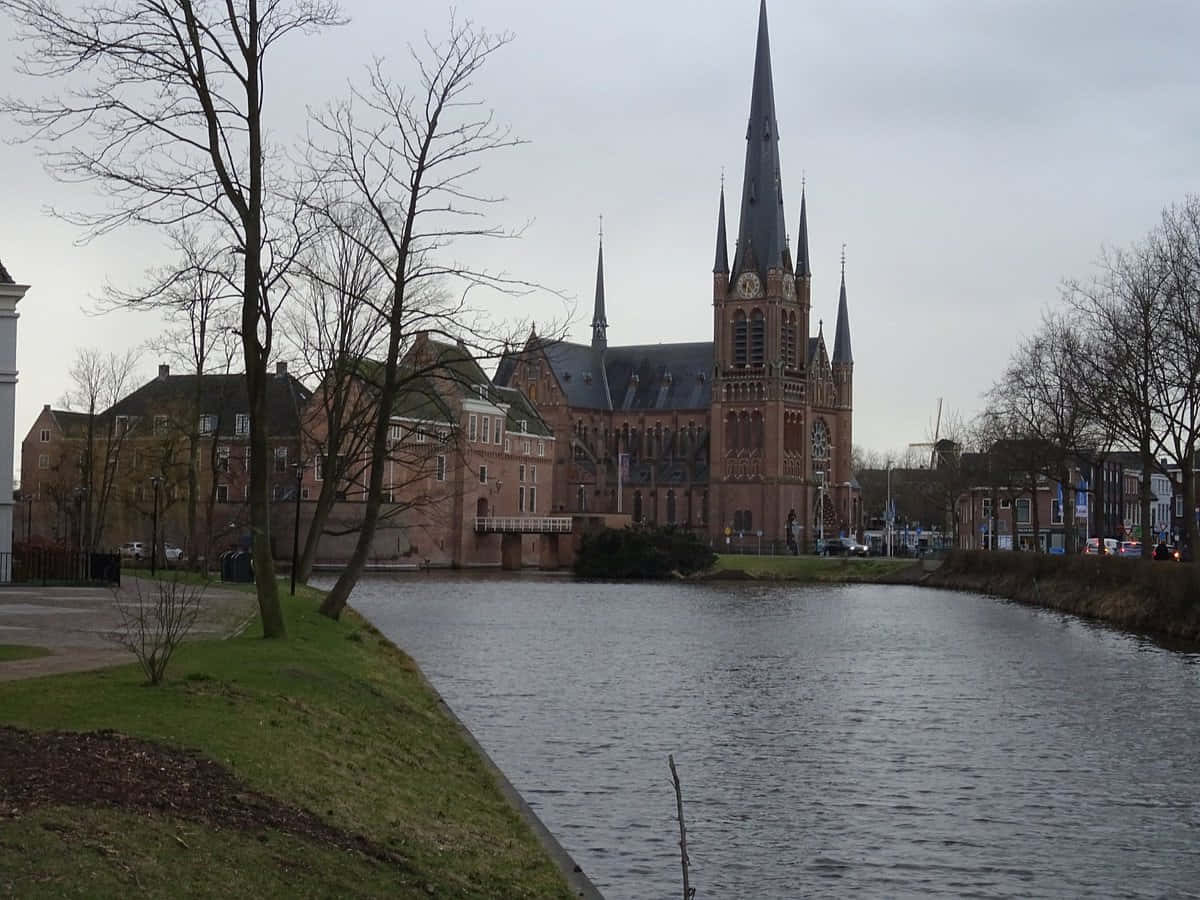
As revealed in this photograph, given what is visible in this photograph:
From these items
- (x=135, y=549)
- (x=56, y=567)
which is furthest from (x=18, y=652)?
(x=135, y=549)

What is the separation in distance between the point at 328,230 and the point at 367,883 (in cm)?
2890

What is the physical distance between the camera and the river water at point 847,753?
55.0 feet

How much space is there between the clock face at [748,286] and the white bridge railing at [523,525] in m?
44.0

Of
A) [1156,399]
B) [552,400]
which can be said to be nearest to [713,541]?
[552,400]

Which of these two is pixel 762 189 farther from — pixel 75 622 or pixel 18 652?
pixel 18 652

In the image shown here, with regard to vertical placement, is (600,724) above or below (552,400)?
below

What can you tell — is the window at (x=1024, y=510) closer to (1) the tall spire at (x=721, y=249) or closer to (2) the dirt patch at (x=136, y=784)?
(1) the tall spire at (x=721, y=249)

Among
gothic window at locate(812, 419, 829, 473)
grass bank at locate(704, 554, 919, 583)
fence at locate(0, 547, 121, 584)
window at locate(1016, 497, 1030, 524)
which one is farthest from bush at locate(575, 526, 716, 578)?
fence at locate(0, 547, 121, 584)

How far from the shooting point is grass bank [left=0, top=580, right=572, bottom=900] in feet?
34.8

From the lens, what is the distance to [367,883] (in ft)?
39.4

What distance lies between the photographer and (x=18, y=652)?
869 inches

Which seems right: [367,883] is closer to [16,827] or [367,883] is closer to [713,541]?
[16,827]

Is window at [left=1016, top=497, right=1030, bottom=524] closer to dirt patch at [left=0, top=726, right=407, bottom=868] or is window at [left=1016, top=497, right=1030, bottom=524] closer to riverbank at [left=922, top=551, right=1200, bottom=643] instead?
riverbank at [left=922, top=551, right=1200, bottom=643]

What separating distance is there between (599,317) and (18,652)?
15536 centimetres
